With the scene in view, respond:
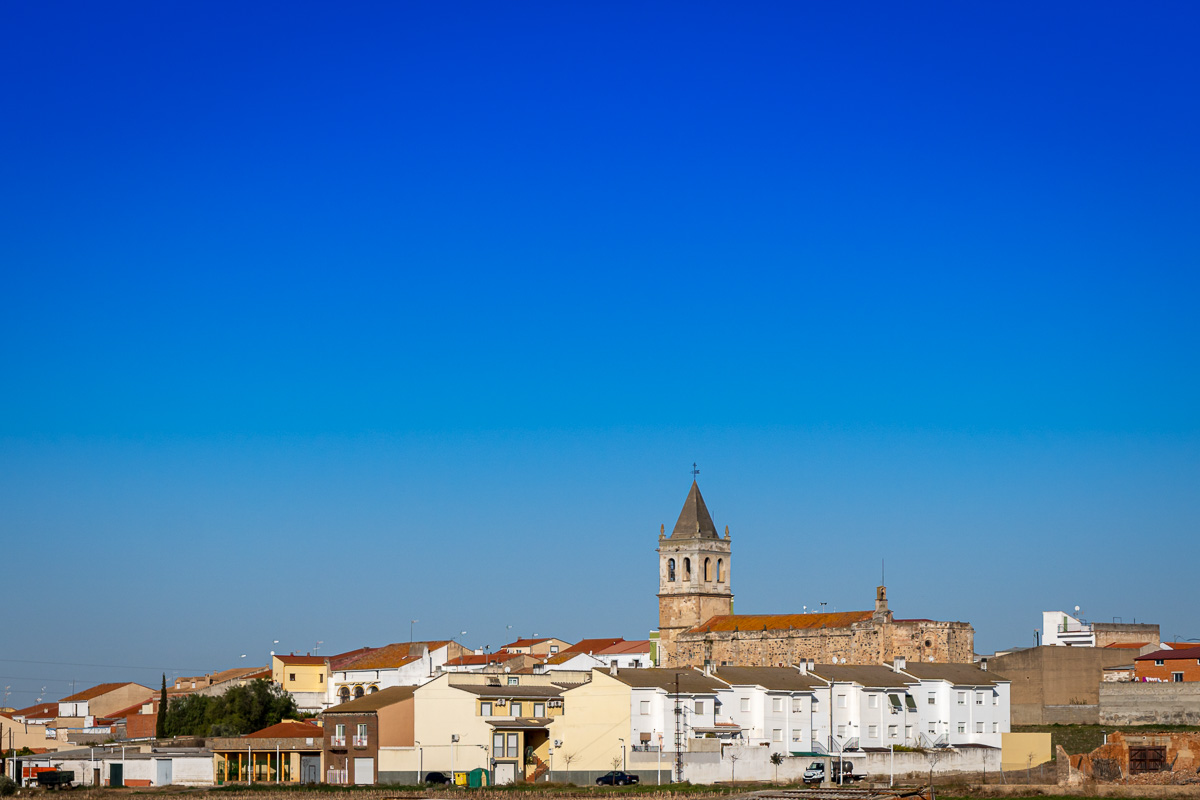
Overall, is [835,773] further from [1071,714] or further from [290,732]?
[1071,714]

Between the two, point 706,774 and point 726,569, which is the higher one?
point 726,569

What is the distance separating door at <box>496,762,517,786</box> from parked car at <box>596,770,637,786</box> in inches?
208

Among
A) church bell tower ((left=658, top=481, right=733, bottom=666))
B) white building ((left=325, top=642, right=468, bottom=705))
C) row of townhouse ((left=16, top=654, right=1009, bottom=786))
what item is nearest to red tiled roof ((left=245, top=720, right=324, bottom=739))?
row of townhouse ((left=16, top=654, right=1009, bottom=786))

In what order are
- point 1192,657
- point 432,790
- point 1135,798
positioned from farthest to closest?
1. point 1192,657
2. point 432,790
3. point 1135,798

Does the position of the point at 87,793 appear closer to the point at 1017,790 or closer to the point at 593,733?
the point at 593,733

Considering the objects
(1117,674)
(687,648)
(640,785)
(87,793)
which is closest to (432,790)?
(640,785)

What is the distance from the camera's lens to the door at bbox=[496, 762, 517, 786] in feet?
231

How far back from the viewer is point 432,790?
63094 mm

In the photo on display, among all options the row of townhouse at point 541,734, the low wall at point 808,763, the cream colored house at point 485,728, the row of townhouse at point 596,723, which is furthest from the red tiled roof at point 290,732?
the low wall at point 808,763

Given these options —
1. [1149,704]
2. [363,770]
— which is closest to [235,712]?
[363,770]

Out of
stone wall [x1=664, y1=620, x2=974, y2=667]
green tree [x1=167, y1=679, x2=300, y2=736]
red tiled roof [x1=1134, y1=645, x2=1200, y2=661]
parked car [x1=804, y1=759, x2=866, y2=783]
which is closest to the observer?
parked car [x1=804, y1=759, x2=866, y2=783]

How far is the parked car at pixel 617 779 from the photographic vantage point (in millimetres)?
65938

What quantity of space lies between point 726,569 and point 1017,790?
2617 inches

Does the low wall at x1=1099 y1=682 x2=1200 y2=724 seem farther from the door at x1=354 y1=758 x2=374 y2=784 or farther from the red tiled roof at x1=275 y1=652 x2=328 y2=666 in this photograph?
the red tiled roof at x1=275 y1=652 x2=328 y2=666
